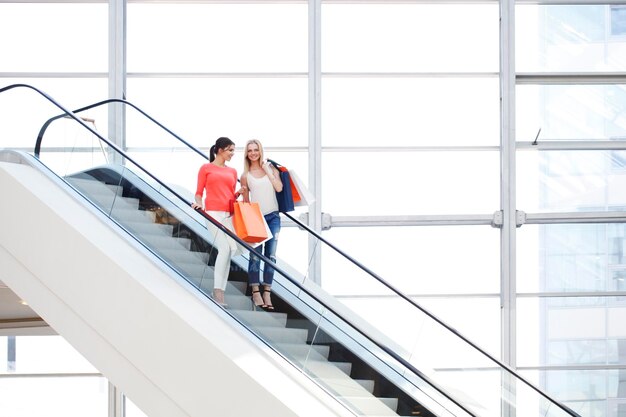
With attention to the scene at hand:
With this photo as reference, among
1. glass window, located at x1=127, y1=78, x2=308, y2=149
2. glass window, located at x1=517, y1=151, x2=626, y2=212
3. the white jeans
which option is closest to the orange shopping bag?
the white jeans

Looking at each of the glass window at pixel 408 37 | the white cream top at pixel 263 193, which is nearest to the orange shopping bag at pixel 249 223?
the white cream top at pixel 263 193

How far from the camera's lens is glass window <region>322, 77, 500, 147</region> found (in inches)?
511

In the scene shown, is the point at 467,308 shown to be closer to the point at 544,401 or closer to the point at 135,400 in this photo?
the point at 544,401

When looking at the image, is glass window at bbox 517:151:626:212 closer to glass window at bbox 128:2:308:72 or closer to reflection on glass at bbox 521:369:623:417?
reflection on glass at bbox 521:369:623:417

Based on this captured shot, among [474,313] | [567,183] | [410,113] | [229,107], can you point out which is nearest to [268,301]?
[229,107]

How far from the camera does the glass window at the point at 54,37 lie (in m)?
13.0

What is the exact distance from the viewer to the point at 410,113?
13.0 metres

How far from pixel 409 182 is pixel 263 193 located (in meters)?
4.66

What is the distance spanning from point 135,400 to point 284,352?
1.30 metres

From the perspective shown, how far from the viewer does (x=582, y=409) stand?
41.7ft

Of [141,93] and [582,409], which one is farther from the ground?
[141,93]

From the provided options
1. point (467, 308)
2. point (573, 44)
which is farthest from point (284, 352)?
point (573, 44)

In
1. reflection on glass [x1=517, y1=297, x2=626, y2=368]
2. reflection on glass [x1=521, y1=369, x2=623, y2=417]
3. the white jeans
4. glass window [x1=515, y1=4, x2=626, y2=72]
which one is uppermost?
glass window [x1=515, y1=4, x2=626, y2=72]

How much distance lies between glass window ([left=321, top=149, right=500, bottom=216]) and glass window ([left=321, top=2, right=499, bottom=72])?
4.11 feet
